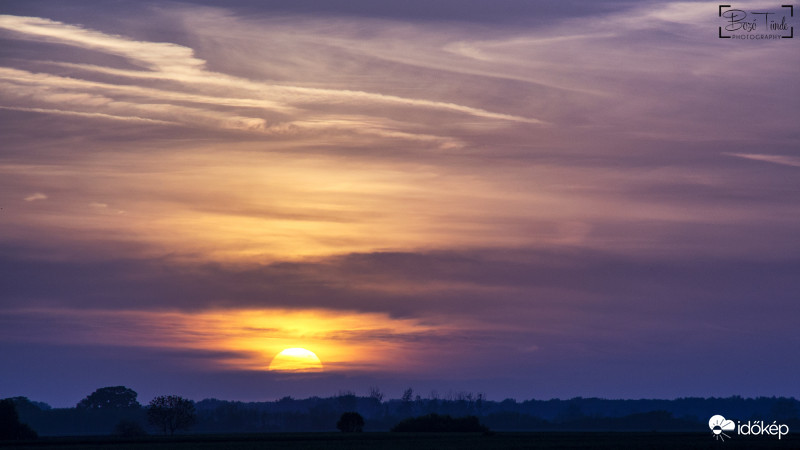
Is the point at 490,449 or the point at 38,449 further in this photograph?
the point at 38,449

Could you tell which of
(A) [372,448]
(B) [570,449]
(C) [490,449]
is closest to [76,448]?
(A) [372,448]

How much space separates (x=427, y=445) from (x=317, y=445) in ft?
52.8

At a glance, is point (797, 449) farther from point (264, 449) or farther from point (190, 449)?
point (190, 449)

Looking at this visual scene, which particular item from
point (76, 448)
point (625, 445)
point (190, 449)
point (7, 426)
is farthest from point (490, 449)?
point (7, 426)

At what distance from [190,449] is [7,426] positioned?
5819cm

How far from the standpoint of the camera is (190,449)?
12775 cm

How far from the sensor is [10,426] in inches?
6619

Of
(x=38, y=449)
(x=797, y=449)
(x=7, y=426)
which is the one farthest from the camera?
(x=7, y=426)

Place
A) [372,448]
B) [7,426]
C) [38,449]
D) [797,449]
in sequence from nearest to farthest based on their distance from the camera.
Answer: [797,449], [372,448], [38,449], [7,426]

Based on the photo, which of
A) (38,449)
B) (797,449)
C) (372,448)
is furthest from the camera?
(38,449)

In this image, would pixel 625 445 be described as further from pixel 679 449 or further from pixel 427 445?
pixel 427 445

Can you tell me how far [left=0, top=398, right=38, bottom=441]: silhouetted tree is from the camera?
167000 millimetres

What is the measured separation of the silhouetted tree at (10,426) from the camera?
167m

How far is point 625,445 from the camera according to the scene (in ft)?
422
